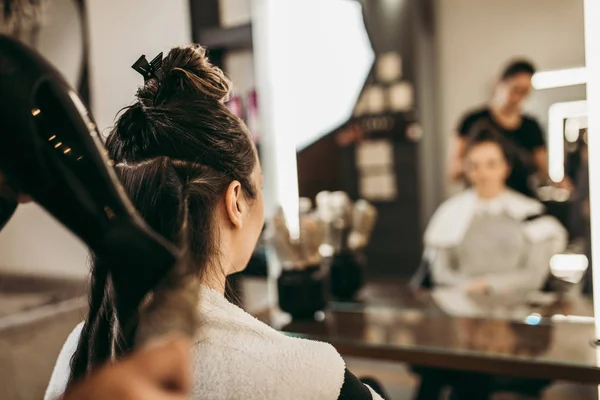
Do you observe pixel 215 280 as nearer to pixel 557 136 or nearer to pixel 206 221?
pixel 206 221

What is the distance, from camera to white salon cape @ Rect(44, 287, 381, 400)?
2.12 ft

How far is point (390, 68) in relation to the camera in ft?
10.7

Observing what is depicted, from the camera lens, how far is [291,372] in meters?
0.67

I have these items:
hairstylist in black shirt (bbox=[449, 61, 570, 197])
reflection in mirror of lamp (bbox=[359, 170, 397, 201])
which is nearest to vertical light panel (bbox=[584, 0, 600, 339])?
hairstylist in black shirt (bbox=[449, 61, 570, 197])

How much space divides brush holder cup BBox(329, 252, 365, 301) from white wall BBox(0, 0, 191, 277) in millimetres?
854

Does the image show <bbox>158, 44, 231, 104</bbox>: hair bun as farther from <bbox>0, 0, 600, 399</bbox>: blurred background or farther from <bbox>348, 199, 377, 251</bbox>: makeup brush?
<bbox>348, 199, 377, 251</bbox>: makeup brush

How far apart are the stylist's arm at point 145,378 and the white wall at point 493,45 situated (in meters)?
1.53

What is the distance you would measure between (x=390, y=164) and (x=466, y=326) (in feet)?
6.81

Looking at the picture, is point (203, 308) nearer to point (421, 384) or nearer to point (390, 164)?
point (421, 384)

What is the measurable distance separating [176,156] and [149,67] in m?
0.14

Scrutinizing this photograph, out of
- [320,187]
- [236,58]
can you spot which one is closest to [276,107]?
[236,58]

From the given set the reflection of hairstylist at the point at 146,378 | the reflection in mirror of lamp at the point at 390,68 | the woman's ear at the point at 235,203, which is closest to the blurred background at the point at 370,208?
the woman's ear at the point at 235,203

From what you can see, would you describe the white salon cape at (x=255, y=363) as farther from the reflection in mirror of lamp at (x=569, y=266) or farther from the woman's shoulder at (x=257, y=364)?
the reflection in mirror of lamp at (x=569, y=266)

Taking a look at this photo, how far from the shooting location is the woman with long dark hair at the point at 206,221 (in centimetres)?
66
